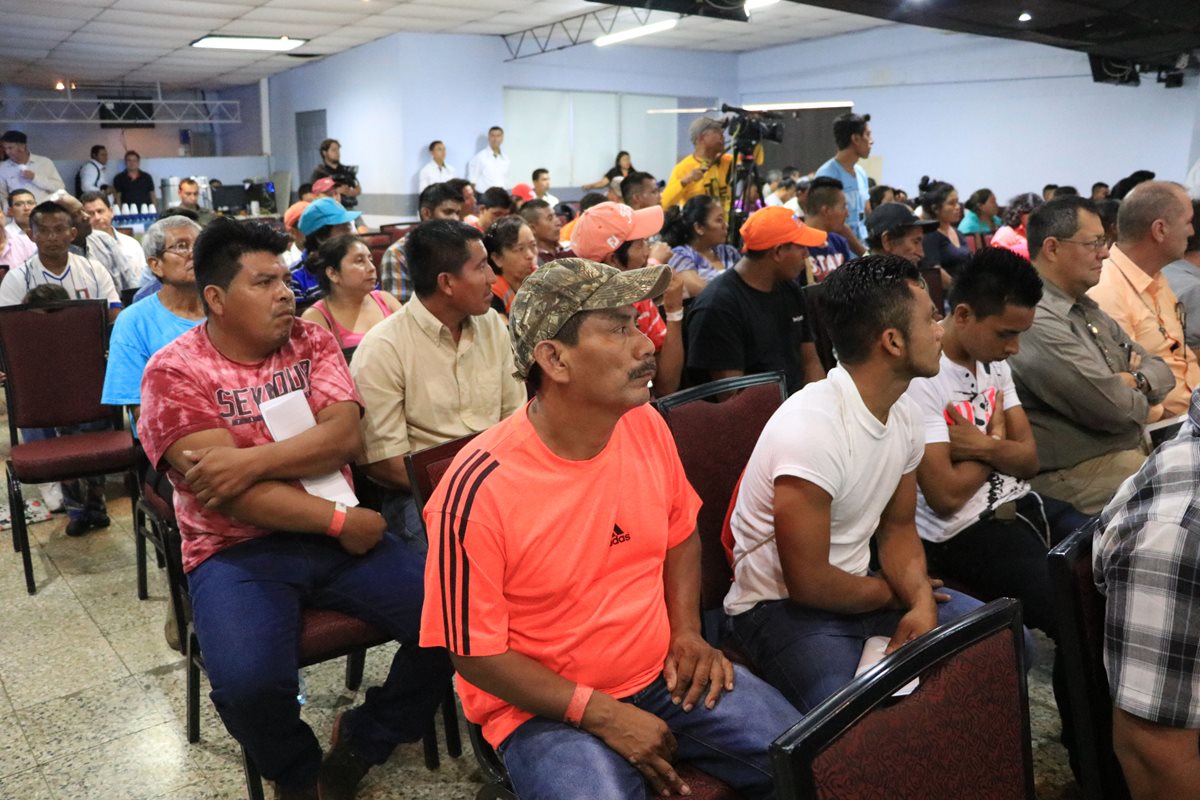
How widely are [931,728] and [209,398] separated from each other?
163 centimetres

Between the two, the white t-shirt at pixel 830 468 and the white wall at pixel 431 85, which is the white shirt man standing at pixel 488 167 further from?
the white t-shirt at pixel 830 468

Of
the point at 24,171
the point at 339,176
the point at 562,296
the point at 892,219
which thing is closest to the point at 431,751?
the point at 562,296

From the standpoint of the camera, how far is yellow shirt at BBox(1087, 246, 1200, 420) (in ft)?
9.71

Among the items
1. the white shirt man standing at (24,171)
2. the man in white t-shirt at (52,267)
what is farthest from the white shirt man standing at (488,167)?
the man in white t-shirt at (52,267)

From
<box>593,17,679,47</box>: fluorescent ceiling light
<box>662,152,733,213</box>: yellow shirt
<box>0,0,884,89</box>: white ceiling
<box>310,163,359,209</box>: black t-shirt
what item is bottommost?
<box>662,152,733,213</box>: yellow shirt

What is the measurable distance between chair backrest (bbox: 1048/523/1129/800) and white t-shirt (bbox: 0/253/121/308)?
13.8 feet

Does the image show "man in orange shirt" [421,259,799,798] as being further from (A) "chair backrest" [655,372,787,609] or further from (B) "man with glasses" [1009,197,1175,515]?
(B) "man with glasses" [1009,197,1175,515]

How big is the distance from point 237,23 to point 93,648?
8948 mm

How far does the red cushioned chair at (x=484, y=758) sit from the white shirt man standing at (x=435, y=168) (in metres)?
9.71

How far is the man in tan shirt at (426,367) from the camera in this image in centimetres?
231

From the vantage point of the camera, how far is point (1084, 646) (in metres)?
1.25

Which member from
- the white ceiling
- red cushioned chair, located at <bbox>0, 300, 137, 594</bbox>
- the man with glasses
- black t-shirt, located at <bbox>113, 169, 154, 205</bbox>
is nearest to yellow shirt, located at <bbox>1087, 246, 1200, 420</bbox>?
the man with glasses

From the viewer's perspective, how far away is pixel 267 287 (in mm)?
2025

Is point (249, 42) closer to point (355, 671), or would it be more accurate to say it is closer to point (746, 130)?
point (746, 130)
